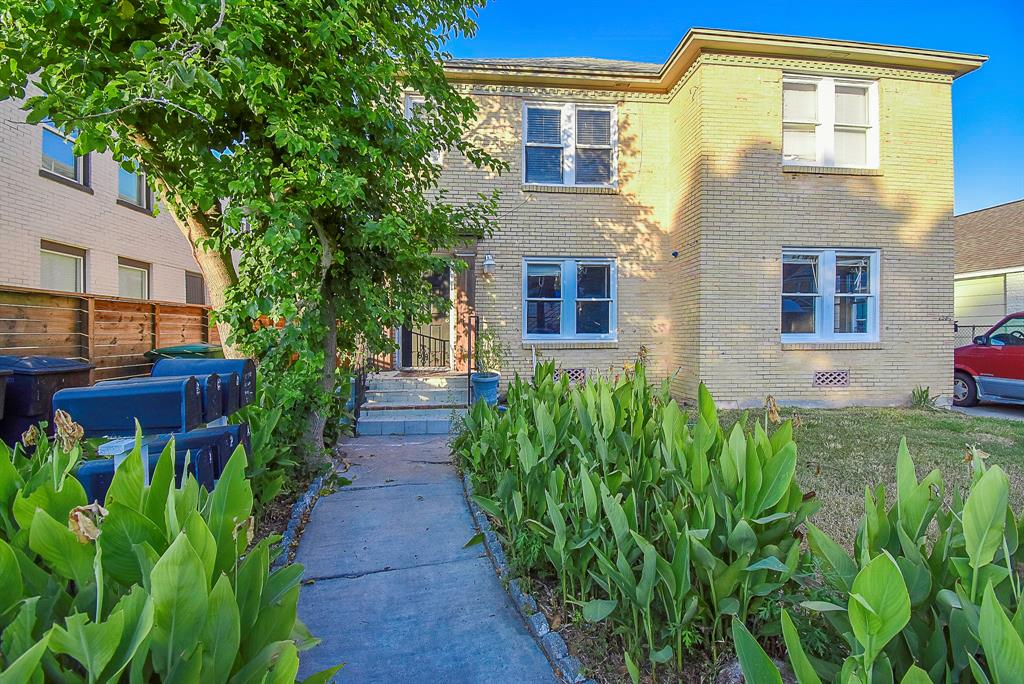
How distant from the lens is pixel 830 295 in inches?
348

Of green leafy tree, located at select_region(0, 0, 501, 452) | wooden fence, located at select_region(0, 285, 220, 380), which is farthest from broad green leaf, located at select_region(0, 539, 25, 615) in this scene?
→ wooden fence, located at select_region(0, 285, 220, 380)

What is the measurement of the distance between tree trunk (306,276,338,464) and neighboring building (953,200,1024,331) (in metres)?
17.0

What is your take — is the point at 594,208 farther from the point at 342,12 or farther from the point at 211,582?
the point at 211,582

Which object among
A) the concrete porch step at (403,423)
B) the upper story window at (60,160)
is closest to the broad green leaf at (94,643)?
the concrete porch step at (403,423)

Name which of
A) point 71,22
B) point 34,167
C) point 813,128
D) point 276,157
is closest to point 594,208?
point 813,128

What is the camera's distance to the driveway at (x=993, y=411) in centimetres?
851

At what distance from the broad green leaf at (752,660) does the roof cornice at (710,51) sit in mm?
9185

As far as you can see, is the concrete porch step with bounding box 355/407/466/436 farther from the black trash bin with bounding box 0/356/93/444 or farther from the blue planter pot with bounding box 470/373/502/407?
the black trash bin with bounding box 0/356/93/444

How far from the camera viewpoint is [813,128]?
348 inches

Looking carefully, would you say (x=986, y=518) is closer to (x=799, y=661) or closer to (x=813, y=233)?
(x=799, y=661)

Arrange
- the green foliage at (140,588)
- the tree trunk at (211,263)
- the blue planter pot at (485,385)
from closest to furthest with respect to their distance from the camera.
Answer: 1. the green foliage at (140,588)
2. the tree trunk at (211,263)
3. the blue planter pot at (485,385)

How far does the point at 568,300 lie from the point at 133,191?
344 inches

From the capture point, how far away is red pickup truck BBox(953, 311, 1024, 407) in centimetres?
866

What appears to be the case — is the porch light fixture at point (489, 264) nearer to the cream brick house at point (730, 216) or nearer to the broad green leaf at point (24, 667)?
the cream brick house at point (730, 216)
